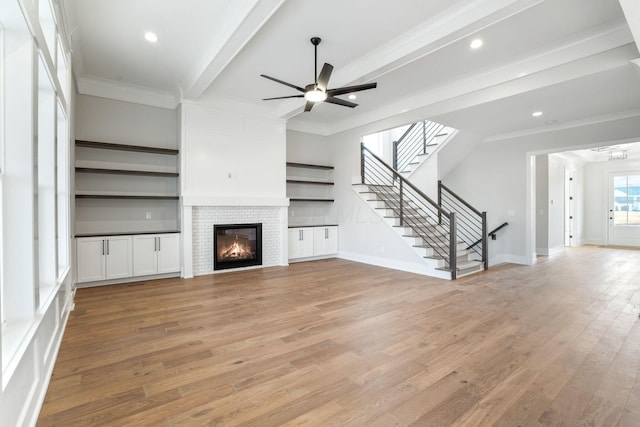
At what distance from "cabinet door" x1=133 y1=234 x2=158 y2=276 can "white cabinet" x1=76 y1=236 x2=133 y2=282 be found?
0.09 m

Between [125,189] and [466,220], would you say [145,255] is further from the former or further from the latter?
[466,220]

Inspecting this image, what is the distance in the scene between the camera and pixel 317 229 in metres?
7.49

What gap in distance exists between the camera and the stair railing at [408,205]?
6375mm

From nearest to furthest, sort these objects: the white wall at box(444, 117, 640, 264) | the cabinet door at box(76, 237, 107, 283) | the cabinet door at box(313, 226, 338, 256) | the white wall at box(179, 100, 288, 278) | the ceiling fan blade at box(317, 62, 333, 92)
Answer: the ceiling fan blade at box(317, 62, 333, 92) < the cabinet door at box(76, 237, 107, 283) < the white wall at box(179, 100, 288, 278) < the white wall at box(444, 117, 640, 264) < the cabinet door at box(313, 226, 338, 256)

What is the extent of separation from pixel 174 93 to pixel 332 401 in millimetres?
5767

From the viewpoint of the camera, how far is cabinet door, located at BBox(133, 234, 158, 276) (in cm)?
522

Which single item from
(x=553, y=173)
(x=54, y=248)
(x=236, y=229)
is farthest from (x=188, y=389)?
(x=553, y=173)

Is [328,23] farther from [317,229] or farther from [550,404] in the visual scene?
[317,229]

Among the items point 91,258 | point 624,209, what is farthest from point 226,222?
point 624,209

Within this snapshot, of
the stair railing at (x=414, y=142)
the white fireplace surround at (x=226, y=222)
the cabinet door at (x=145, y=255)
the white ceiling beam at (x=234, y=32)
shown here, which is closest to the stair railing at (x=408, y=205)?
the stair railing at (x=414, y=142)

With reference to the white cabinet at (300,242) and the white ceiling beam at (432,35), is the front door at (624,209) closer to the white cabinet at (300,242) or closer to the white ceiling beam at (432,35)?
the white cabinet at (300,242)

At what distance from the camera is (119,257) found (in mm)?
5062

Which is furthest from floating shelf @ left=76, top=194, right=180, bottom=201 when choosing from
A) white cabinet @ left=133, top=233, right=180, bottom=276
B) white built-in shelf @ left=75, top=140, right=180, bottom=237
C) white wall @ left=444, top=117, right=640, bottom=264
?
white wall @ left=444, top=117, right=640, bottom=264

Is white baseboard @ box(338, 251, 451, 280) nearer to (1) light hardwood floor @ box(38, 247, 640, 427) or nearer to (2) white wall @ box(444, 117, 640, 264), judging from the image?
(1) light hardwood floor @ box(38, 247, 640, 427)
